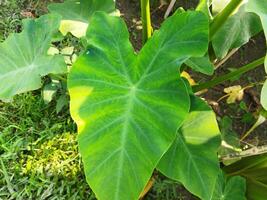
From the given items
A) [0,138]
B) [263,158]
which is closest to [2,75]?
[0,138]

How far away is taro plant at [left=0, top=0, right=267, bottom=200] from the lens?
4.13 feet

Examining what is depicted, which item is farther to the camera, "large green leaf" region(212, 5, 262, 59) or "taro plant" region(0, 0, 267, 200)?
"large green leaf" region(212, 5, 262, 59)

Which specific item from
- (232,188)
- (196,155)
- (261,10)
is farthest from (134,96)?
(232,188)

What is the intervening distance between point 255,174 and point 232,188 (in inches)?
5.0

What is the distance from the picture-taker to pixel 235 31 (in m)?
1.71

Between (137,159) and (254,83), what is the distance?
1312 millimetres

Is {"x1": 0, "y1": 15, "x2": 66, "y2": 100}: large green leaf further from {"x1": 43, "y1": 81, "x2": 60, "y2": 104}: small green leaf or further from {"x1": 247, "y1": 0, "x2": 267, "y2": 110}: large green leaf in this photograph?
{"x1": 247, "y1": 0, "x2": 267, "y2": 110}: large green leaf

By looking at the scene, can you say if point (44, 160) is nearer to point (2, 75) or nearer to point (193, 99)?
point (2, 75)

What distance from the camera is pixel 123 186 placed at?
4.03 feet

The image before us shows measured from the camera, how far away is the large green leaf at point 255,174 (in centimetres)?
179

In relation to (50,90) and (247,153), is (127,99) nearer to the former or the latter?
(247,153)

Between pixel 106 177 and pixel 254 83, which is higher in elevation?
pixel 106 177

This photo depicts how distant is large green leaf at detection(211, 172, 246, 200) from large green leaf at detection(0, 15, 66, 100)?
0.75 m

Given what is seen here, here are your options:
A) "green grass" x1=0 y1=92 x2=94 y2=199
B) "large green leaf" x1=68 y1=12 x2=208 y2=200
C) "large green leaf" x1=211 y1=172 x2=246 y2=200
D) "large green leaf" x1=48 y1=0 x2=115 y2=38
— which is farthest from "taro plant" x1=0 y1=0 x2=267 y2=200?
"green grass" x1=0 y1=92 x2=94 y2=199
